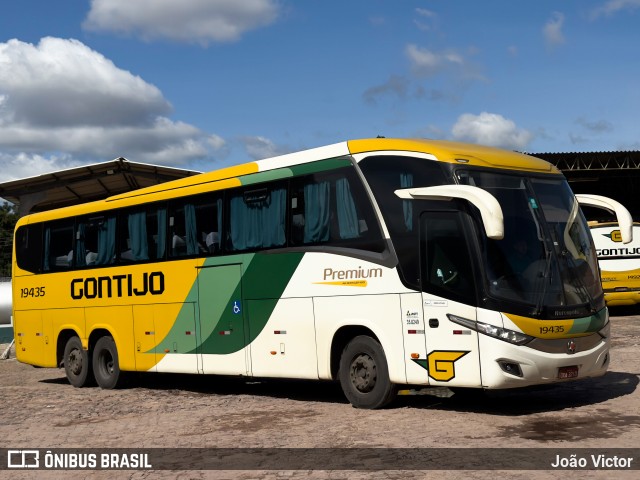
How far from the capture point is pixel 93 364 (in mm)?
18422

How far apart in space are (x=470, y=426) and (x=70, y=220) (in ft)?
37.9

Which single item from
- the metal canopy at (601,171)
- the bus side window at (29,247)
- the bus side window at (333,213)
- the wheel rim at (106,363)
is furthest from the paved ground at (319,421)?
the metal canopy at (601,171)

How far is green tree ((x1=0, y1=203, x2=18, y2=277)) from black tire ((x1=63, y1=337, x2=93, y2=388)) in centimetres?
4520

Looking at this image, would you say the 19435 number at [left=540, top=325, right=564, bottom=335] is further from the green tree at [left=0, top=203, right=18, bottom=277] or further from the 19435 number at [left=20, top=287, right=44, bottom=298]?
the green tree at [left=0, top=203, right=18, bottom=277]

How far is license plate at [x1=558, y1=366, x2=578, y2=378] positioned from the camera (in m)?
11.1

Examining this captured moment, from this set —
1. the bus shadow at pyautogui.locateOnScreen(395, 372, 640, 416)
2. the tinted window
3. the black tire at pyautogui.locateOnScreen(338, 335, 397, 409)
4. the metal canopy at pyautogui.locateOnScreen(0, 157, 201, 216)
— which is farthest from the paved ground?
the metal canopy at pyautogui.locateOnScreen(0, 157, 201, 216)

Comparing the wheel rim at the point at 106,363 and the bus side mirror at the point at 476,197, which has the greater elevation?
the bus side mirror at the point at 476,197

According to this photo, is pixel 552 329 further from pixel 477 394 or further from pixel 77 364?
pixel 77 364

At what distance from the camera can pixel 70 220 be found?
1923 centimetres

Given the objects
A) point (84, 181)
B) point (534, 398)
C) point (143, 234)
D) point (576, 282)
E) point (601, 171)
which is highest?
point (601, 171)

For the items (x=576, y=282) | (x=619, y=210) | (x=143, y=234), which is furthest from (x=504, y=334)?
(x=143, y=234)

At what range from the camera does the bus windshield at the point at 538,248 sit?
10984 millimetres

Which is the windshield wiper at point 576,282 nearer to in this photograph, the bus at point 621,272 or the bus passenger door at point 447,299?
the bus passenger door at point 447,299

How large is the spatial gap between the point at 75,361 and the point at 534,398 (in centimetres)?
1006
